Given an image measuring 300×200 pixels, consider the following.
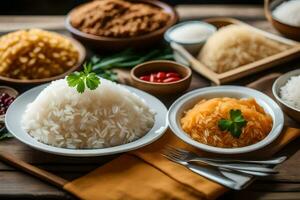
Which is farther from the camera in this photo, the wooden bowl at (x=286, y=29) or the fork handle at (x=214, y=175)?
the wooden bowl at (x=286, y=29)

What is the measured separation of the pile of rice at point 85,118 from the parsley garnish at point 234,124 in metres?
0.28

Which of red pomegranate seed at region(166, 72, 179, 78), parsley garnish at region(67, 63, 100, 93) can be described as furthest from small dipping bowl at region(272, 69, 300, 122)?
parsley garnish at region(67, 63, 100, 93)

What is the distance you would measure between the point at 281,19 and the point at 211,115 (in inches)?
39.5

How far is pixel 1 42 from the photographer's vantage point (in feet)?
7.73

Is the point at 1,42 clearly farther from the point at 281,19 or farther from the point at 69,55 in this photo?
the point at 281,19

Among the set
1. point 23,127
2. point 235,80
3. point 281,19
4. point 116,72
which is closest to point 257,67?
point 235,80

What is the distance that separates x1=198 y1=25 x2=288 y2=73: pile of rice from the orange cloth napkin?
1.96 ft

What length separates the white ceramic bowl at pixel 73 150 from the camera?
1.71 metres

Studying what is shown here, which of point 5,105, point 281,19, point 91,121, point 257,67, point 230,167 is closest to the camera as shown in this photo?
point 230,167

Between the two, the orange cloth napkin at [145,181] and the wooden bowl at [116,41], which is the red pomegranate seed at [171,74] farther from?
the orange cloth napkin at [145,181]

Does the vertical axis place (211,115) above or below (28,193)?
above

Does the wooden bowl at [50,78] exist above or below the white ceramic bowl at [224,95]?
below

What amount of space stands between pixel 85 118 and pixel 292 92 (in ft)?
2.53

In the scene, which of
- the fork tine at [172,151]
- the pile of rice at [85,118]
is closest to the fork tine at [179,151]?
the fork tine at [172,151]
